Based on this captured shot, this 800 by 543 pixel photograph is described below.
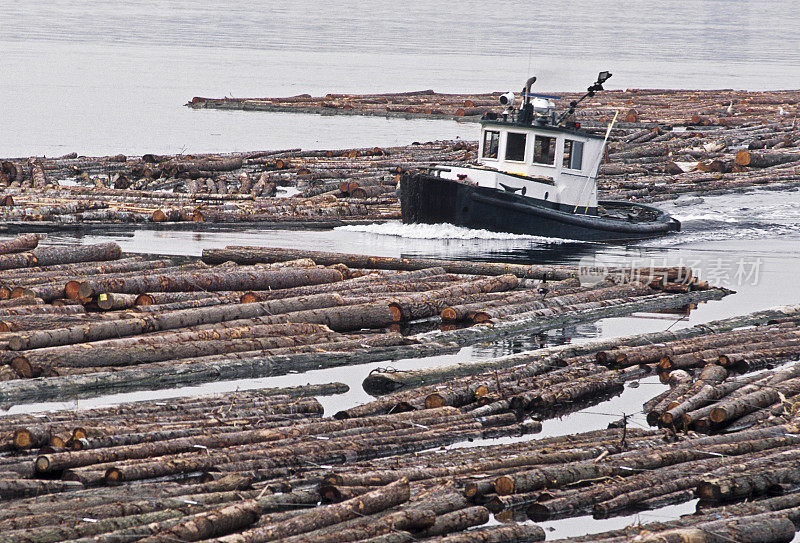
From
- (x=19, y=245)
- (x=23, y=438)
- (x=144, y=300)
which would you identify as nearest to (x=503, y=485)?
(x=23, y=438)

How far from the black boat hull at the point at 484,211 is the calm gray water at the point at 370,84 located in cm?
33

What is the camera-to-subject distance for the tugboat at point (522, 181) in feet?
78.7

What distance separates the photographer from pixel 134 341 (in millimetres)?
12695

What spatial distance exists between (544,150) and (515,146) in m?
Result: 0.67

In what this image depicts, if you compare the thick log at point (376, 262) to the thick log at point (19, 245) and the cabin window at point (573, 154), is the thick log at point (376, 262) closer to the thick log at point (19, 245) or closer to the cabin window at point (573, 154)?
the thick log at point (19, 245)

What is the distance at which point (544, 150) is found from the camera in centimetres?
2411

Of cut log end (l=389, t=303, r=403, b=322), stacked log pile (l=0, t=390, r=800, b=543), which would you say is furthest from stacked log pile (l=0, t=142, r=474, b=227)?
stacked log pile (l=0, t=390, r=800, b=543)

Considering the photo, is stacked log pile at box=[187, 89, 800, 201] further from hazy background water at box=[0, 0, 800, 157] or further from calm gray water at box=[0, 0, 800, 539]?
hazy background water at box=[0, 0, 800, 157]

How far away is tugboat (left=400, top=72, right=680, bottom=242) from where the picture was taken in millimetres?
23984

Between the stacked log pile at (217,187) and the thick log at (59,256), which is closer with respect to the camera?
the thick log at (59,256)

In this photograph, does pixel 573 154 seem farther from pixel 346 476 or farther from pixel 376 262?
pixel 346 476

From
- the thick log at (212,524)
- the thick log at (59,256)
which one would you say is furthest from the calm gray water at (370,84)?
the thick log at (59,256)

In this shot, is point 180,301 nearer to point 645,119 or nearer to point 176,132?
point 176,132

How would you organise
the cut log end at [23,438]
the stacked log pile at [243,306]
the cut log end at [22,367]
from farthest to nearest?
the stacked log pile at [243,306], the cut log end at [22,367], the cut log end at [23,438]
